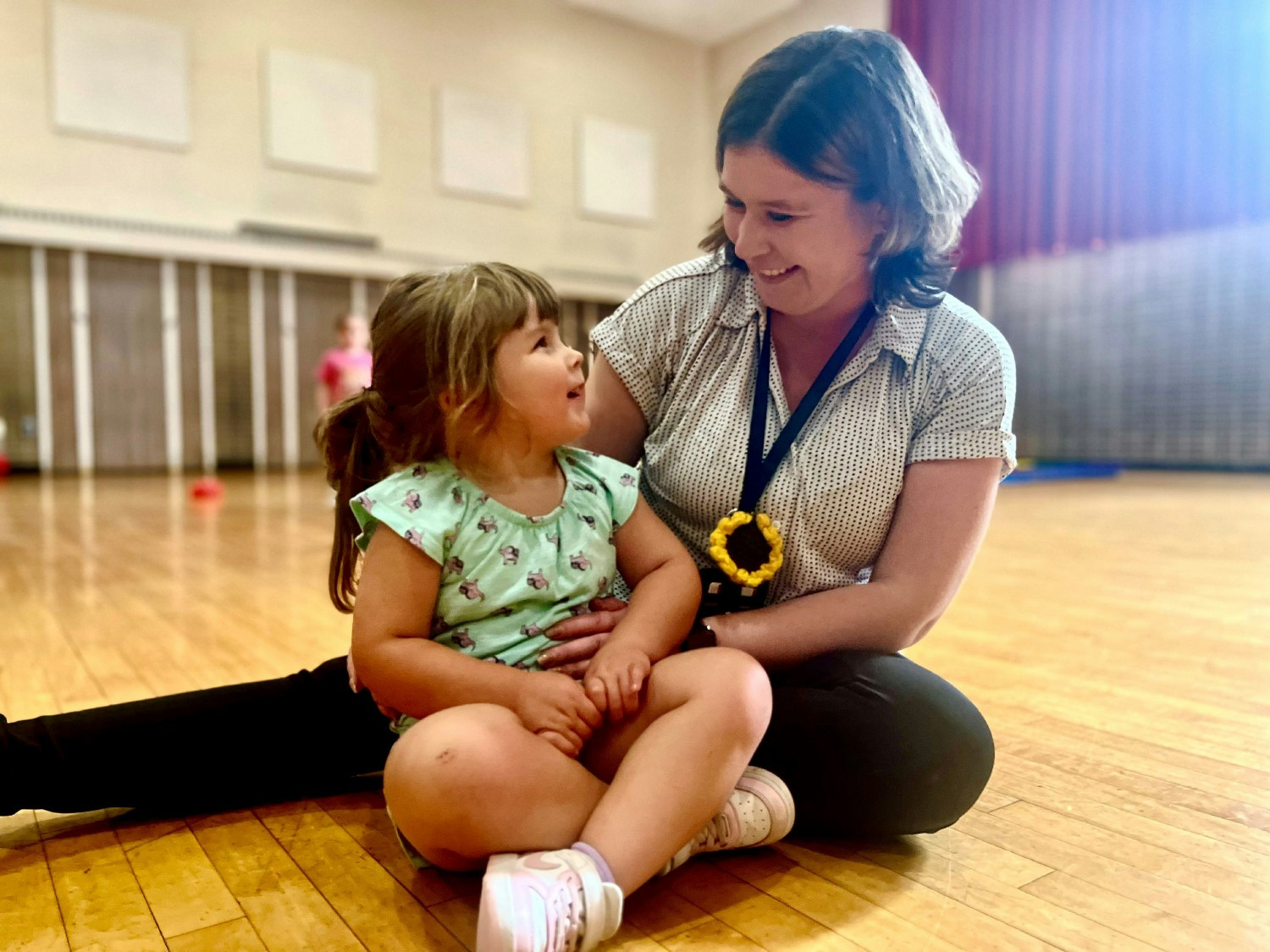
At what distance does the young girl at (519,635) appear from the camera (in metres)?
0.80

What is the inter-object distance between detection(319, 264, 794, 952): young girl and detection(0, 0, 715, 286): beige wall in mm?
7242

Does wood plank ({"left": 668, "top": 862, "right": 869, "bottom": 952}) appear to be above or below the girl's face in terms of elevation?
below

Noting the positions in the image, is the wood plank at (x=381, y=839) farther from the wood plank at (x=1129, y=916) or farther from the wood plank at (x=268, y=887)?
the wood plank at (x=1129, y=916)

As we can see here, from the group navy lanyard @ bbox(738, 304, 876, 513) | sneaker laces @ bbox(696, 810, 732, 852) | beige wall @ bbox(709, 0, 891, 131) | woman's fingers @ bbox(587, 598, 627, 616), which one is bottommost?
sneaker laces @ bbox(696, 810, 732, 852)

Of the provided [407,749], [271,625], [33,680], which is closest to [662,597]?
[407,749]

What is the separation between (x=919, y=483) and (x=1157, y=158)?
6.55m

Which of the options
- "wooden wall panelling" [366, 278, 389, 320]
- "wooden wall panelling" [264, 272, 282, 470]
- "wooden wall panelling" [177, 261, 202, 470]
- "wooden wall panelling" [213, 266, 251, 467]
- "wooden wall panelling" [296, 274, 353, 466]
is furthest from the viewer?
"wooden wall panelling" [366, 278, 389, 320]

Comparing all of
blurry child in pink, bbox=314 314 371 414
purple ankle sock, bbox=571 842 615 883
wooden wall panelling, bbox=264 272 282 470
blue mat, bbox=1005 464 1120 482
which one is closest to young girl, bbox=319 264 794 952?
purple ankle sock, bbox=571 842 615 883

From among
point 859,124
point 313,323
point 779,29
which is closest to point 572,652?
point 859,124

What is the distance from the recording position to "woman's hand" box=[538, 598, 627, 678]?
0.94 m

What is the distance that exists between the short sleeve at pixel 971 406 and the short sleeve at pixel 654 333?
0.28 meters

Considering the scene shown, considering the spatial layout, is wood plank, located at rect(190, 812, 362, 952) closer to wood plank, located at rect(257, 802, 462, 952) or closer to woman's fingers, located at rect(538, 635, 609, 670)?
wood plank, located at rect(257, 802, 462, 952)

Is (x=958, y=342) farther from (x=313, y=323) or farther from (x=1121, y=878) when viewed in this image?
(x=313, y=323)

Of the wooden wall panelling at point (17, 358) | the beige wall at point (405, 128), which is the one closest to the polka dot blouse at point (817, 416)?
the beige wall at point (405, 128)
